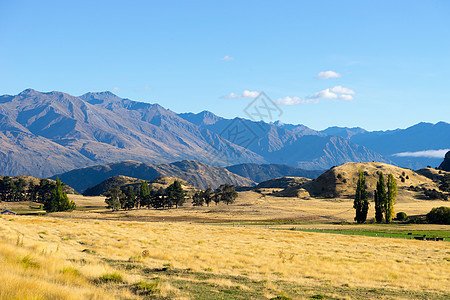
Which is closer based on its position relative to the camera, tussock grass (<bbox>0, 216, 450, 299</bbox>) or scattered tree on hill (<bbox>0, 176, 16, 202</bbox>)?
tussock grass (<bbox>0, 216, 450, 299</bbox>)

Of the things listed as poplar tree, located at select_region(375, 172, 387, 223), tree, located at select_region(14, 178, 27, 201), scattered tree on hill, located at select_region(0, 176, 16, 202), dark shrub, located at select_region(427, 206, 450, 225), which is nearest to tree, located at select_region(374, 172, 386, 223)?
poplar tree, located at select_region(375, 172, 387, 223)

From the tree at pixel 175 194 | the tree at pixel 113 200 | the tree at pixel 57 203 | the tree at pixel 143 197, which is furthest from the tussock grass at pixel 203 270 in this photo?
the tree at pixel 143 197

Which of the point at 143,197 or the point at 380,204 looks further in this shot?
the point at 143,197

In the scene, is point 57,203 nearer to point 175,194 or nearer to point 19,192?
point 175,194

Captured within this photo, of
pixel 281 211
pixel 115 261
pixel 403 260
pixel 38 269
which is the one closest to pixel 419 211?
pixel 281 211

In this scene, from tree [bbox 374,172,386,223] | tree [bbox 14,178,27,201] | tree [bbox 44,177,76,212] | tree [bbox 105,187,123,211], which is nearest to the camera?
tree [bbox 374,172,386,223]

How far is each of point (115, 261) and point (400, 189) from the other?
652 feet

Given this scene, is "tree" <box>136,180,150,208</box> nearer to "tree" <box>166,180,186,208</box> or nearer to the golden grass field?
"tree" <box>166,180,186,208</box>

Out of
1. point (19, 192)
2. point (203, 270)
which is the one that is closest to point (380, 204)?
point (203, 270)

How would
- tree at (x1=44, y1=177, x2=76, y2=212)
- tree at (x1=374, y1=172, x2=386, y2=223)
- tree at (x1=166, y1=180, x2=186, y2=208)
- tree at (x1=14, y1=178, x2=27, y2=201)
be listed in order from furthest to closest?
tree at (x1=14, y1=178, x2=27, y2=201) < tree at (x1=166, y1=180, x2=186, y2=208) < tree at (x1=44, y1=177, x2=76, y2=212) < tree at (x1=374, y1=172, x2=386, y2=223)

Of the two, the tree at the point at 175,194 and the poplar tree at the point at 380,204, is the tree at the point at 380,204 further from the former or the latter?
the tree at the point at 175,194

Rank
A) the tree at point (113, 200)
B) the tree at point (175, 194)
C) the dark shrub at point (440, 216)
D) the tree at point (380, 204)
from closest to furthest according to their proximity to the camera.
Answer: the dark shrub at point (440, 216) → the tree at point (380, 204) → the tree at point (113, 200) → the tree at point (175, 194)

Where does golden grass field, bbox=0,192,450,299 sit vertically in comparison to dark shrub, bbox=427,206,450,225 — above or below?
above

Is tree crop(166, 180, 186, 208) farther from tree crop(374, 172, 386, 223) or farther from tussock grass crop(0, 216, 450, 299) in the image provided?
tussock grass crop(0, 216, 450, 299)
